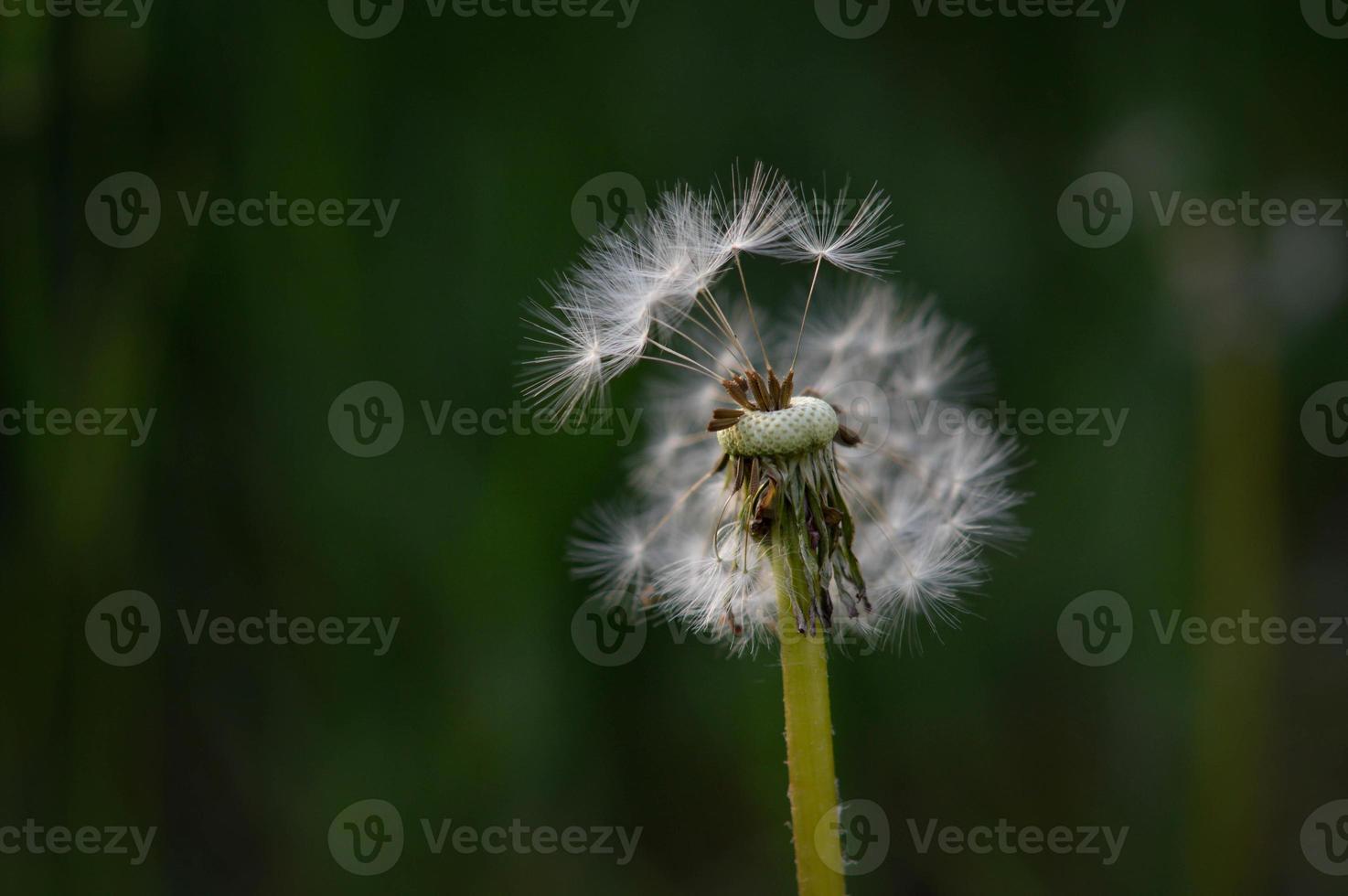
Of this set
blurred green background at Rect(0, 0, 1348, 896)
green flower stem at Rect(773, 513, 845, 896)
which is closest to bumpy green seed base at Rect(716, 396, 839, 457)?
green flower stem at Rect(773, 513, 845, 896)

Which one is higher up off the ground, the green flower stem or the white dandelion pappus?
the white dandelion pappus

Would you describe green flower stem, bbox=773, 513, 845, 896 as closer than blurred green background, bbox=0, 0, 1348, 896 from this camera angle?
Yes

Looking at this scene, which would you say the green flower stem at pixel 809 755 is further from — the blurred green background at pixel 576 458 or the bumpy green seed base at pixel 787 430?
the blurred green background at pixel 576 458

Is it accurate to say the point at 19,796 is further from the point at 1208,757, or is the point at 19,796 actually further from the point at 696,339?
the point at 1208,757

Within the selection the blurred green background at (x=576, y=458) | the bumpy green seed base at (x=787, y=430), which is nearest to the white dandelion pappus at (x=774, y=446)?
the bumpy green seed base at (x=787, y=430)

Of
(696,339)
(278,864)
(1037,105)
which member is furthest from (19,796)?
(1037,105)

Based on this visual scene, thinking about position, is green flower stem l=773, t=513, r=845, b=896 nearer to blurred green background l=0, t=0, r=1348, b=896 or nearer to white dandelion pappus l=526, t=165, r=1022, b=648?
white dandelion pappus l=526, t=165, r=1022, b=648

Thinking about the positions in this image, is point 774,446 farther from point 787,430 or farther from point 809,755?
point 809,755
